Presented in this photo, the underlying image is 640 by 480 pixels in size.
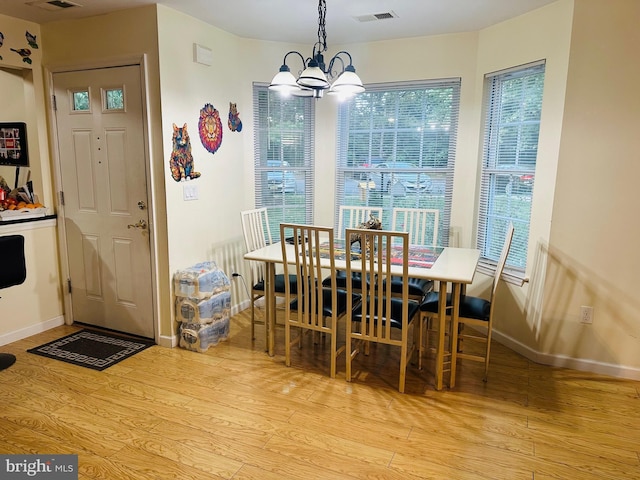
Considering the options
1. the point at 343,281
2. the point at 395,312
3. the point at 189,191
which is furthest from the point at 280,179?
the point at 395,312

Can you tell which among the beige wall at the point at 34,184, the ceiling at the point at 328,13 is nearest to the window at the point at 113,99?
the ceiling at the point at 328,13

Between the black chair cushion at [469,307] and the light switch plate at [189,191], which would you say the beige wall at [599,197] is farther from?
the light switch plate at [189,191]

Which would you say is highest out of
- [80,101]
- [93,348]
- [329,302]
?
[80,101]

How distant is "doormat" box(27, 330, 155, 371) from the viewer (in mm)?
3236

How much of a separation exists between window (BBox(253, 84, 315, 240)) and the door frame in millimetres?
1171

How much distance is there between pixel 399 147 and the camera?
13.7 ft

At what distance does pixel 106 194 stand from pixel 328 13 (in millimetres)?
2206

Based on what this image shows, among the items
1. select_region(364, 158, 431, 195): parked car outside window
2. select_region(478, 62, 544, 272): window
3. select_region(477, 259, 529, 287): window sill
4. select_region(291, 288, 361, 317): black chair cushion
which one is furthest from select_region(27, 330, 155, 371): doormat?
select_region(478, 62, 544, 272): window

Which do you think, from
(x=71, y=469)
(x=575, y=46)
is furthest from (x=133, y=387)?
(x=575, y=46)

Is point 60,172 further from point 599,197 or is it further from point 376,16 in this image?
point 599,197

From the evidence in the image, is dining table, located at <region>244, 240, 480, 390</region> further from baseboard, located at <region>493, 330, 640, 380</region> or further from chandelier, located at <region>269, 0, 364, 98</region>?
chandelier, located at <region>269, 0, 364, 98</region>

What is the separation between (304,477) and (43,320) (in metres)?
2.86

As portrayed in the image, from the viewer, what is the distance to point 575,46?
291 centimetres

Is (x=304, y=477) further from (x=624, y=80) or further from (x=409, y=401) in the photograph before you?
(x=624, y=80)
